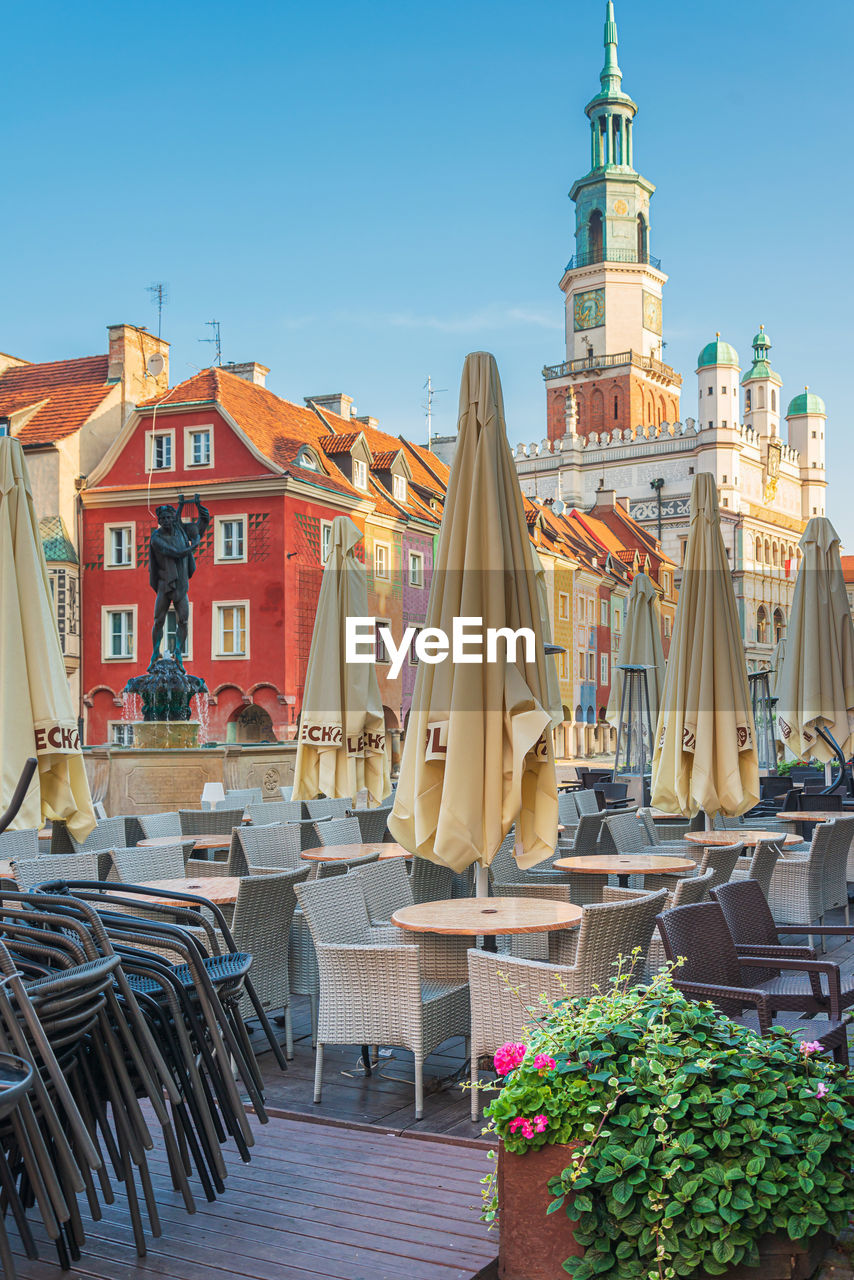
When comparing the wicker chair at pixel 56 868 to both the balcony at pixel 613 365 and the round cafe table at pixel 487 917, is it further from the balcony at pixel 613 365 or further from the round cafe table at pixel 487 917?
the balcony at pixel 613 365

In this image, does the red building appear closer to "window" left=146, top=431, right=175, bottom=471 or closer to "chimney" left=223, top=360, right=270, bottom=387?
"window" left=146, top=431, right=175, bottom=471

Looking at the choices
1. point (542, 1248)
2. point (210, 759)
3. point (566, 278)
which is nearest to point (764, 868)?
point (542, 1248)

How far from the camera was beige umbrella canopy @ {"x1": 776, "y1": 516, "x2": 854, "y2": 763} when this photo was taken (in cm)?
1106

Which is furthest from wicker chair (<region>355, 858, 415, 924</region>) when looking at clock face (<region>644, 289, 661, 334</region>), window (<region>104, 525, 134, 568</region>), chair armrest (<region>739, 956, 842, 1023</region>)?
clock face (<region>644, 289, 661, 334</region>)

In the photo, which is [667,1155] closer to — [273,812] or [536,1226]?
[536,1226]

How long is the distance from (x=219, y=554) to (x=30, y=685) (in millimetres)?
25666

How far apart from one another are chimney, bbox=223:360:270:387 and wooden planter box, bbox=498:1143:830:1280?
1373 inches

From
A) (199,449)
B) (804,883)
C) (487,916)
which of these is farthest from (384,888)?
(199,449)

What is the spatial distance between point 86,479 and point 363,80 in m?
22.1

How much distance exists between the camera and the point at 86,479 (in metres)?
32.5

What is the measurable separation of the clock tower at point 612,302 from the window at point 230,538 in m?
49.3

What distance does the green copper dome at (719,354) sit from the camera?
69.9 meters

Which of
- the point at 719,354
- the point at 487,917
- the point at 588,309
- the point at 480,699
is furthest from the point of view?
the point at 588,309

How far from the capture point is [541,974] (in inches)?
184
